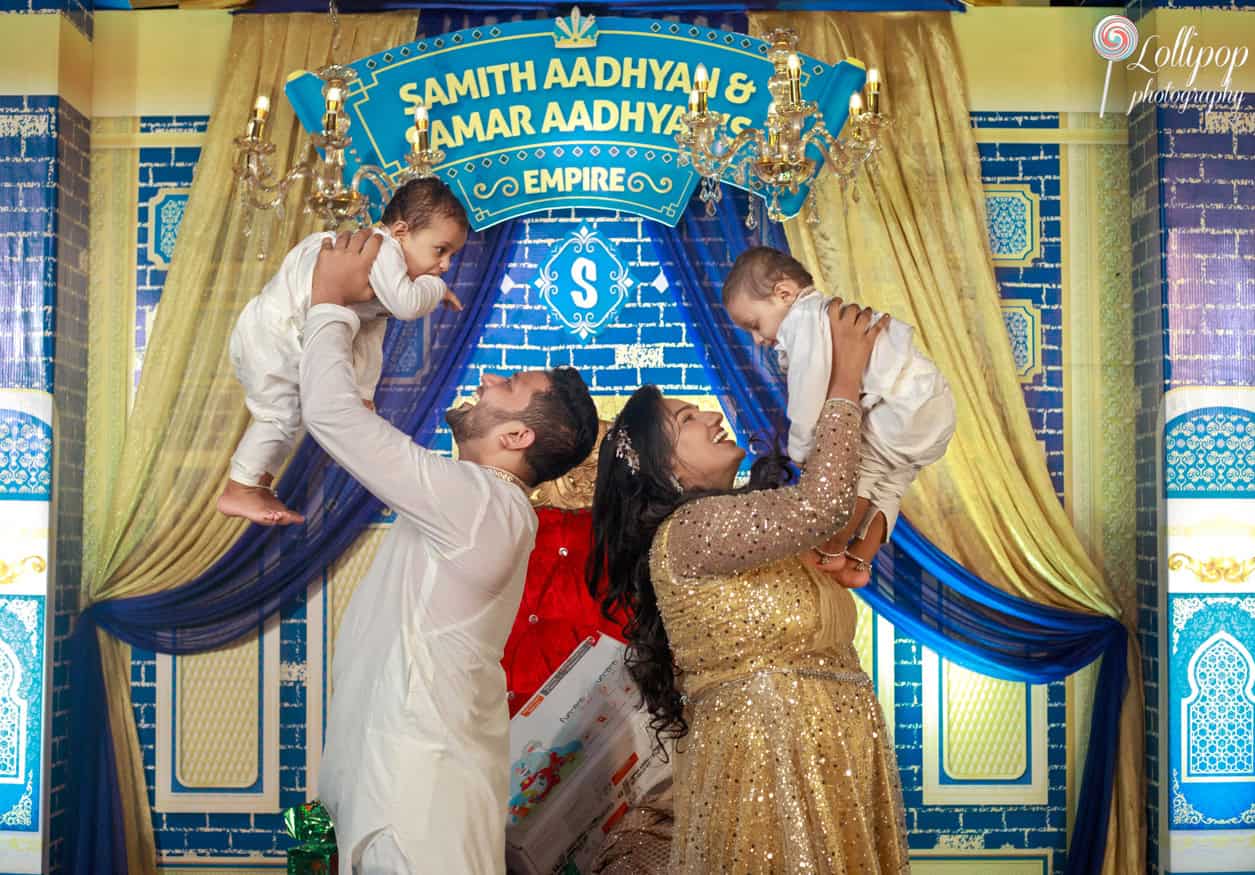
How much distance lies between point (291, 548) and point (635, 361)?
1480mm

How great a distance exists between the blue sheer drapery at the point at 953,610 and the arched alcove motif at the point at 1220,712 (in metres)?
0.29

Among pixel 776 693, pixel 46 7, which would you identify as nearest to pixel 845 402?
pixel 776 693

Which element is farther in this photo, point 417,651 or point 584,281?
point 584,281

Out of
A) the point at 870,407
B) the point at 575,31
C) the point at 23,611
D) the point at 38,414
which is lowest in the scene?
the point at 23,611

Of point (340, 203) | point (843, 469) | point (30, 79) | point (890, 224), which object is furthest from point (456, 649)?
point (30, 79)

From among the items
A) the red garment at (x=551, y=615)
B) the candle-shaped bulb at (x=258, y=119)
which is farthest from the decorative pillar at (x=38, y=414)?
the red garment at (x=551, y=615)

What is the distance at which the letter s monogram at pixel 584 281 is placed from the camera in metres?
5.06

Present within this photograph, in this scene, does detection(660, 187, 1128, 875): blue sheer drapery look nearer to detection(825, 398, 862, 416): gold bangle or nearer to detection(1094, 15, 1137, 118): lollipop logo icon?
detection(1094, 15, 1137, 118): lollipop logo icon

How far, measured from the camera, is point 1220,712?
462 centimetres

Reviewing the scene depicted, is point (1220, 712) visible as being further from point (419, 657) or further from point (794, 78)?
point (419, 657)

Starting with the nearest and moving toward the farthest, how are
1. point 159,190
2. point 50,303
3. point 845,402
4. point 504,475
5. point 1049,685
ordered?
point 845,402 → point 504,475 → point 50,303 → point 1049,685 → point 159,190

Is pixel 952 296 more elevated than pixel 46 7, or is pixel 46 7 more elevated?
pixel 46 7

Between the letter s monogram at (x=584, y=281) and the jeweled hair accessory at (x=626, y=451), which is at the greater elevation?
the letter s monogram at (x=584, y=281)

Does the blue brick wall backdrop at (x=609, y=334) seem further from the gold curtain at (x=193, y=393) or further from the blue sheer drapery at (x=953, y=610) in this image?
the gold curtain at (x=193, y=393)
